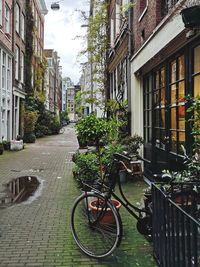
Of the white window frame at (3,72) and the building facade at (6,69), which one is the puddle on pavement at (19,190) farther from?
the white window frame at (3,72)

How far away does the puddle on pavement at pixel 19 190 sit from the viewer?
7898 millimetres

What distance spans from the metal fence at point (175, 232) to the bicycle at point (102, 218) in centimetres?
52

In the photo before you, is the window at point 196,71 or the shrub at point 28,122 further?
the shrub at point 28,122

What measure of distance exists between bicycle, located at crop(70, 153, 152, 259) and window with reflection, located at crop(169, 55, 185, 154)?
9.25ft

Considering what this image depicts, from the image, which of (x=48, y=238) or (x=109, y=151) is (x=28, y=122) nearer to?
(x=109, y=151)

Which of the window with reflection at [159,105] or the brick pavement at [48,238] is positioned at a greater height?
the window with reflection at [159,105]

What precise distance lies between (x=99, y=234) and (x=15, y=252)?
1070 mm

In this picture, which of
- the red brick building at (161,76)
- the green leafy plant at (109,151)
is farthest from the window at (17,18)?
the green leafy plant at (109,151)

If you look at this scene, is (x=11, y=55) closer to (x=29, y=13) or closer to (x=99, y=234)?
(x=29, y=13)

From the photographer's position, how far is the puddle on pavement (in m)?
7.90

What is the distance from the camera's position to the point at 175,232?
3131mm

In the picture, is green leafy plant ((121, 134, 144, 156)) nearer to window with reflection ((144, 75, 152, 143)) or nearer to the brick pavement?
window with reflection ((144, 75, 152, 143))

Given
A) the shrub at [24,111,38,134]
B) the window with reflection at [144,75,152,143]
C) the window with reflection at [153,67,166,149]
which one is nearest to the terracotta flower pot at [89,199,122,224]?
the window with reflection at [153,67,166,149]

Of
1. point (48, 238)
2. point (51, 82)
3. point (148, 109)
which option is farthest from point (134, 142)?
point (51, 82)
